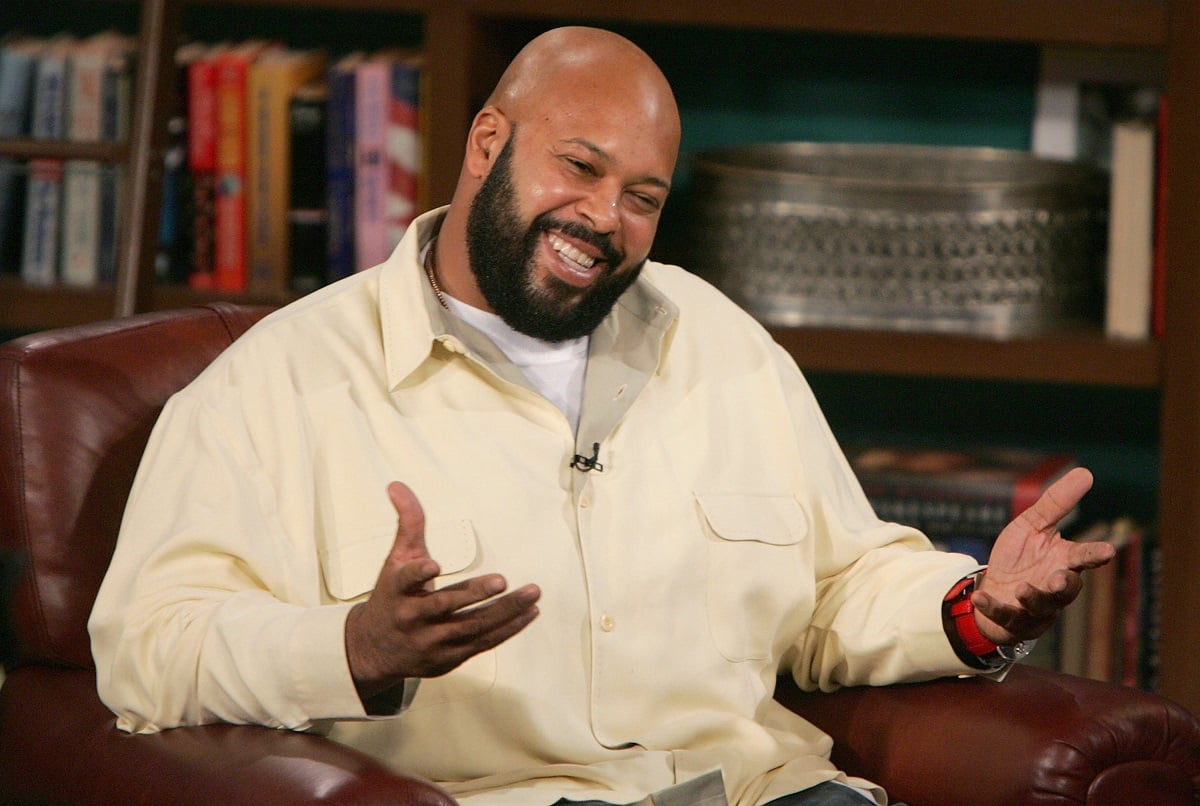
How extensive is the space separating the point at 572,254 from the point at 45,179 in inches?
48.1

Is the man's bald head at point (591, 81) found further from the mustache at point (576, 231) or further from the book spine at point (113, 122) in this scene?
the book spine at point (113, 122)

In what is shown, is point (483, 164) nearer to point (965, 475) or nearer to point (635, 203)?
→ point (635, 203)

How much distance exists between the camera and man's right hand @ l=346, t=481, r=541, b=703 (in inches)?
47.4

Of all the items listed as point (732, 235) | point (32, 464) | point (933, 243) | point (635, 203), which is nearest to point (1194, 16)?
point (933, 243)

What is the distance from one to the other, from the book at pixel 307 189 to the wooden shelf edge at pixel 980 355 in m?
0.74

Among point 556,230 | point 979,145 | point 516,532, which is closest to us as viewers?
point 516,532

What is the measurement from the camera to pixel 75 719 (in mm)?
1460

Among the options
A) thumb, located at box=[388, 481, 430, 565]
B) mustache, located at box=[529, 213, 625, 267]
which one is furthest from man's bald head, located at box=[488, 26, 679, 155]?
thumb, located at box=[388, 481, 430, 565]

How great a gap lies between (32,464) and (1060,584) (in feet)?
3.24

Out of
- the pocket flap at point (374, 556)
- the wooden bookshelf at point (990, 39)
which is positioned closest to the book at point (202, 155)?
the wooden bookshelf at point (990, 39)

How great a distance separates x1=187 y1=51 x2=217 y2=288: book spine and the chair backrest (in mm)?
913

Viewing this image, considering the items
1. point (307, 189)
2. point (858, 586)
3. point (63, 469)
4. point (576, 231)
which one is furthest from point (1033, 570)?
point (307, 189)

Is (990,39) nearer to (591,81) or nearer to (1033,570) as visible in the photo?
(591,81)

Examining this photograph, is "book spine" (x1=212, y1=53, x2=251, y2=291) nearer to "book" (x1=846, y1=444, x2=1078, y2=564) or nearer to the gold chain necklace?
the gold chain necklace
